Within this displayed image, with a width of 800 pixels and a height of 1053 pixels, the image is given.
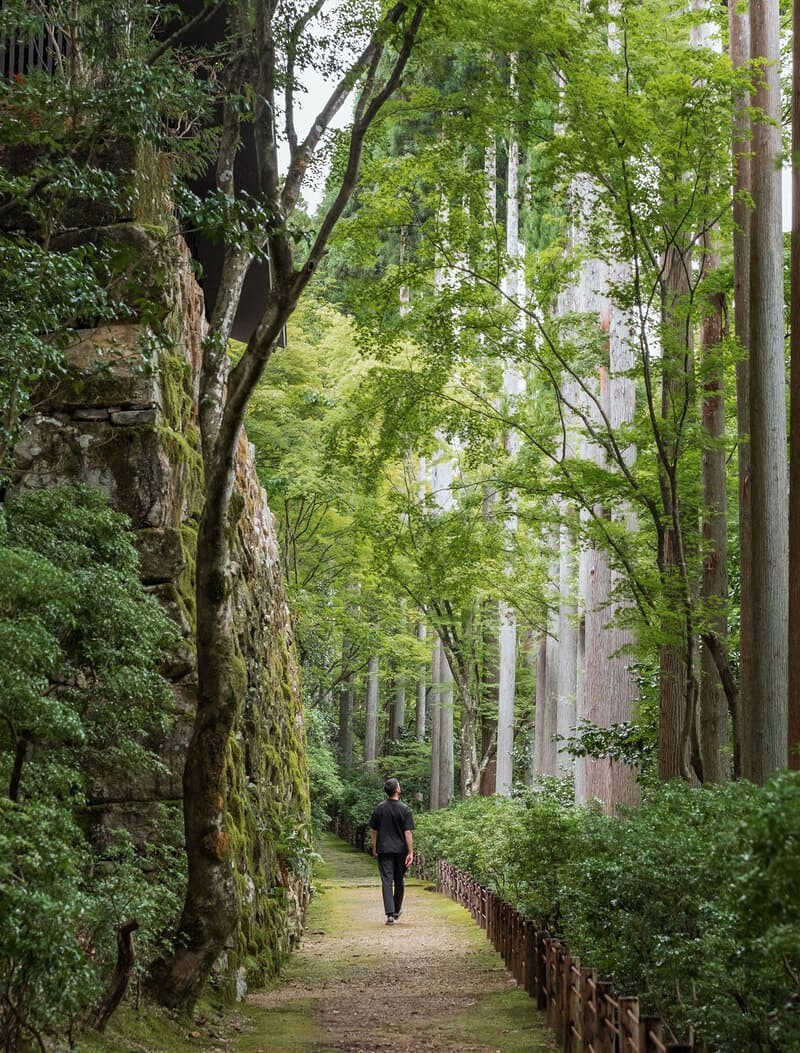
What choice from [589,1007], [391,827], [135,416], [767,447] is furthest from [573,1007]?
[391,827]

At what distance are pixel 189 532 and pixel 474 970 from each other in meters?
4.93

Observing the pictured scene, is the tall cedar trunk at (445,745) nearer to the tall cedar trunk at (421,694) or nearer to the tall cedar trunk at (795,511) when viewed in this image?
the tall cedar trunk at (421,694)

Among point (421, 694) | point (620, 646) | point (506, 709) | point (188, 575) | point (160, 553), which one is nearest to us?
point (160, 553)

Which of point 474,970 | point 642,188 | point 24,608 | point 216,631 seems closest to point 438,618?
point 474,970

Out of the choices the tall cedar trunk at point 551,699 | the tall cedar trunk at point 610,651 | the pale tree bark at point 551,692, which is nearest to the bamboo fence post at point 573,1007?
the tall cedar trunk at point 610,651

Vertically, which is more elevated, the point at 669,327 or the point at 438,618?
the point at 669,327

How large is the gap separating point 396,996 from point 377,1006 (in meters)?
0.43

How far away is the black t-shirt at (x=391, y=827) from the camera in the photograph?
1284cm

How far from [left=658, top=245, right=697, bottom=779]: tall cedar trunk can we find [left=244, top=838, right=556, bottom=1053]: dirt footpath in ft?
8.55

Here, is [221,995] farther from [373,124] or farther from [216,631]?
[373,124]

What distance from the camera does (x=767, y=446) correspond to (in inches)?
320

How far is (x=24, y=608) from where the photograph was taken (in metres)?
5.18

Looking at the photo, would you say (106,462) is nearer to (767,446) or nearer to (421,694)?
(767,446)

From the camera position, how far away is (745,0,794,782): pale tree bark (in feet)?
25.3
